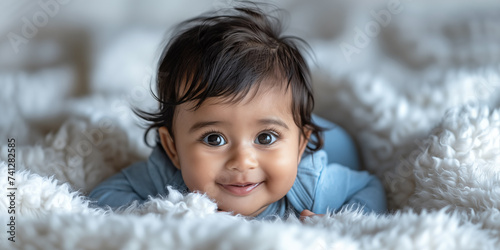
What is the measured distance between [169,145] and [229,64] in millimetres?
257

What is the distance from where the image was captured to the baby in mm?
951

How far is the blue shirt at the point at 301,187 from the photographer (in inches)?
43.5

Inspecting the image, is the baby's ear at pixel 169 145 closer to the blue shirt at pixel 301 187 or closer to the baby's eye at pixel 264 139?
the blue shirt at pixel 301 187

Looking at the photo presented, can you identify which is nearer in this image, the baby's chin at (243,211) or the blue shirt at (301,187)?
the baby's chin at (243,211)

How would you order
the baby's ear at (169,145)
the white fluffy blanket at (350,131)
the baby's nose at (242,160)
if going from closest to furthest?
the white fluffy blanket at (350,131)
the baby's nose at (242,160)
the baby's ear at (169,145)

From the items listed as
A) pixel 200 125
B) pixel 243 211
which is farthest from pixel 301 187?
pixel 200 125

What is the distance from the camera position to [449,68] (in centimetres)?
151

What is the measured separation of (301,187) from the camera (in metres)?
1.11

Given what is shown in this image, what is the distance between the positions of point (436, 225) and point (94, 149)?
2.75ft

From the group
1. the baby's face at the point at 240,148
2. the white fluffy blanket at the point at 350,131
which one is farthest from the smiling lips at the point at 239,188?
the white fluffy blanket at the point at 350,131

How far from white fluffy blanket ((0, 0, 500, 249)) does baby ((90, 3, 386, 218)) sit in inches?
4.3

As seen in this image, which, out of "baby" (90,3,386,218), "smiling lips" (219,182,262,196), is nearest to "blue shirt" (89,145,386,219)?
"baby" (90,3,386,218)

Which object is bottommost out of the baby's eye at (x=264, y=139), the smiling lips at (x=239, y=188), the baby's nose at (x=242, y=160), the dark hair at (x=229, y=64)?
the smiling lips at (x=239, y=188)

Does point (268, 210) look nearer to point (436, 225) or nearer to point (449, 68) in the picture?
point (436, 225)
